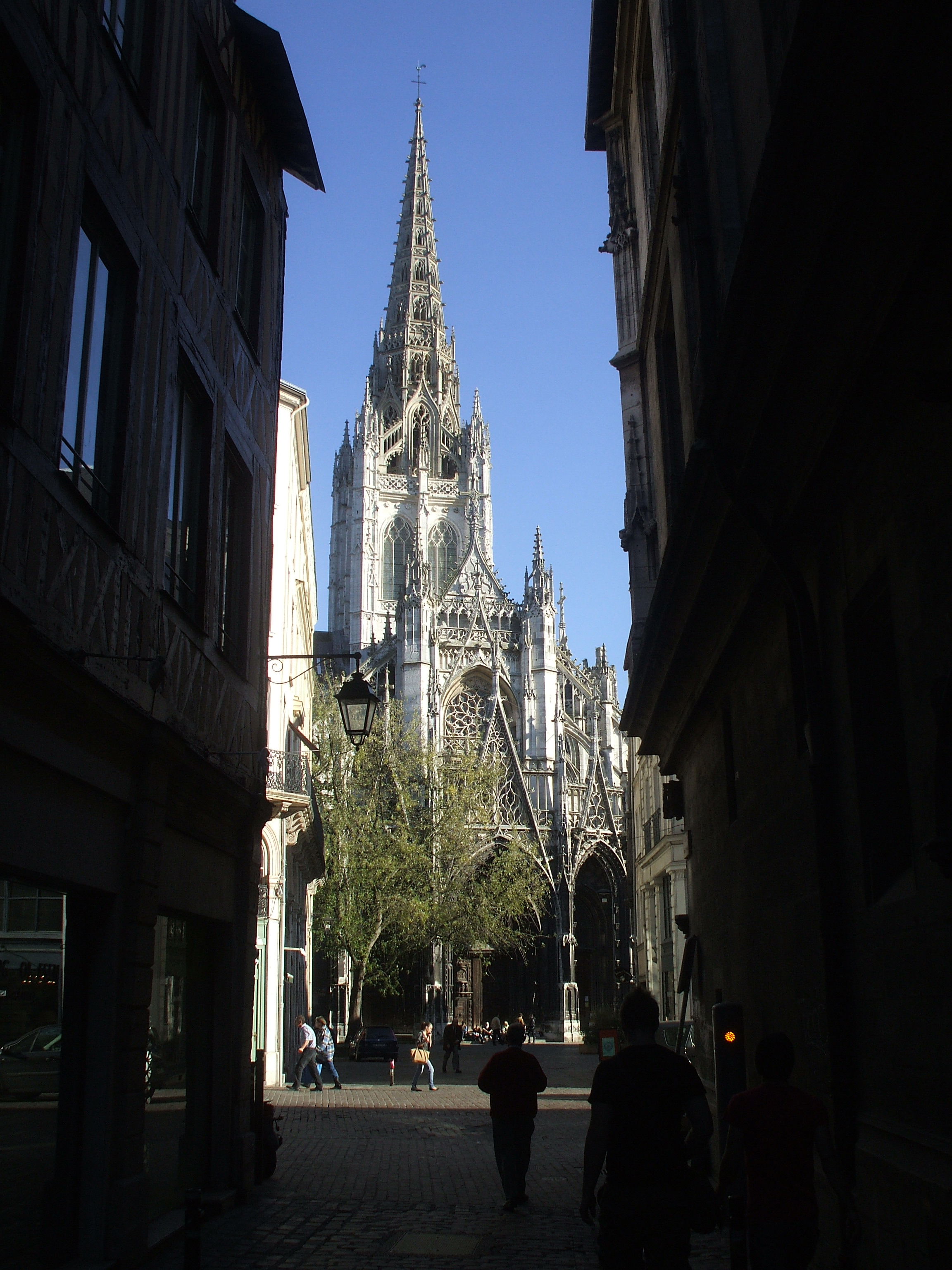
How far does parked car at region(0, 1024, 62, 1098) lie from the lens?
617 centimetres

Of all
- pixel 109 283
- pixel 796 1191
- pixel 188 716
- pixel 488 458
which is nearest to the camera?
pixel 796 1191

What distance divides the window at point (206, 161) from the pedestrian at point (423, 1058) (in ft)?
56.8

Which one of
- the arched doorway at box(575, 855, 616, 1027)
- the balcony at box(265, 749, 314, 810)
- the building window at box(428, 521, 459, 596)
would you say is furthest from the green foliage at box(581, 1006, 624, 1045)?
the building window at box(428, 521, 459, 596)

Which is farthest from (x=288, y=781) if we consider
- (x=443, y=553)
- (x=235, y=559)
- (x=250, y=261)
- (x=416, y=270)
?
(x=416, y=270)

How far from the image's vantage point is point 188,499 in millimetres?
9703

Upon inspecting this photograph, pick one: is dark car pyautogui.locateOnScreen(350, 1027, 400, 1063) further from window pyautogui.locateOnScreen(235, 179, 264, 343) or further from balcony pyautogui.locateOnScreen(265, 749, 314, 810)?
window pyautogui.locateOnScreen(235, 179, 264, 343)

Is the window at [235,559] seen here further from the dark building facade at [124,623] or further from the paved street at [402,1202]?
the paved street at [402,1202]

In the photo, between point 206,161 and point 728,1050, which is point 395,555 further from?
point 728,1050

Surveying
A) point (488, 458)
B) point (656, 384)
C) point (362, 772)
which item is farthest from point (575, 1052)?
point (488, 458)

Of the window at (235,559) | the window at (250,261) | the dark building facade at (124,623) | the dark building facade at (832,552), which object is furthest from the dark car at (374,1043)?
the window at (250,261)

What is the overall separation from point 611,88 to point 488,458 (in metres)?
58.6

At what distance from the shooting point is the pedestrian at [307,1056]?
2281 cm

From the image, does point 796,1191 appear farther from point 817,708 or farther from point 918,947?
point 817,708

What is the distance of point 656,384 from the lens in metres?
14.1
